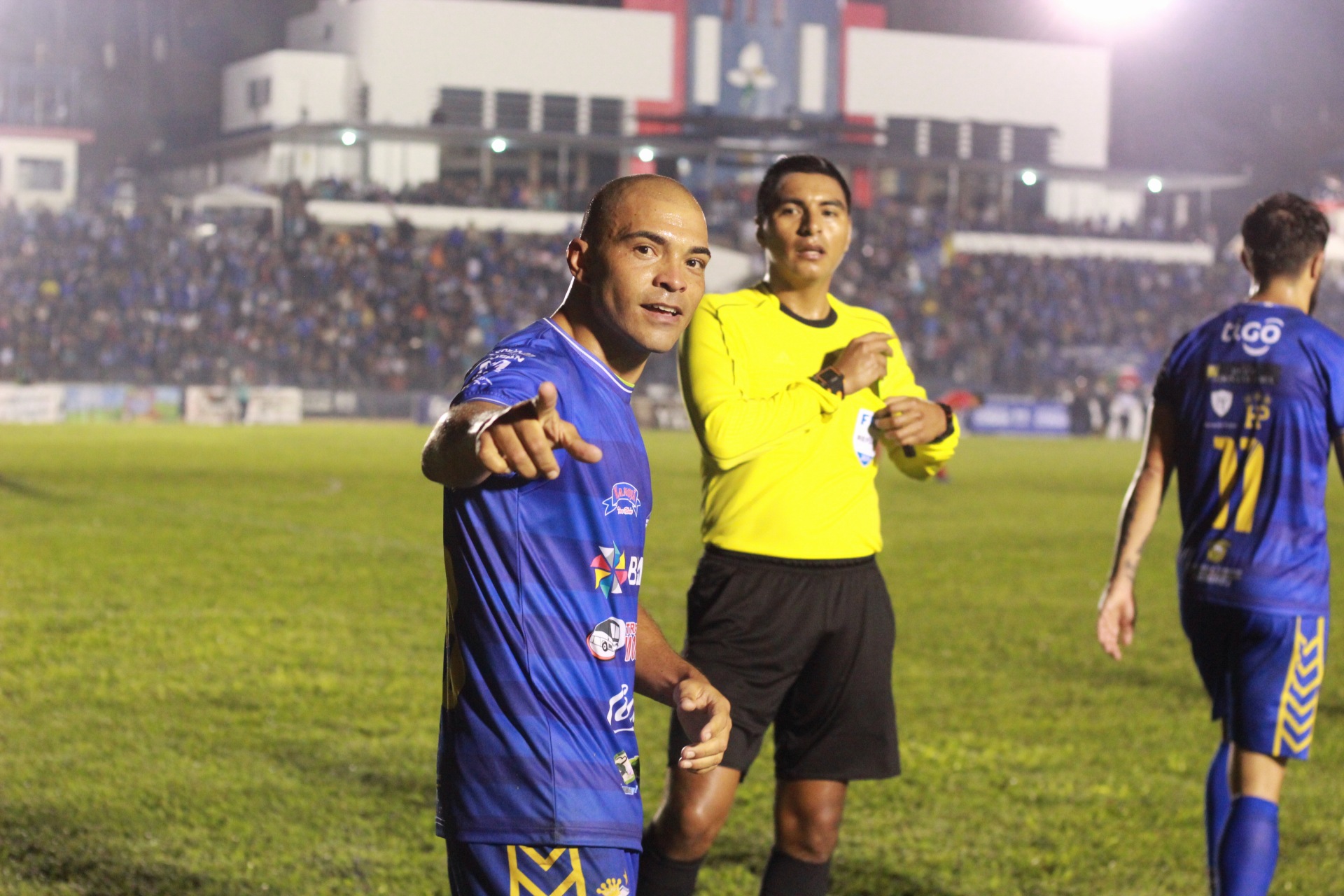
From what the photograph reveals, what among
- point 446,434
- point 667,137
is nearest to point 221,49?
point 667,137

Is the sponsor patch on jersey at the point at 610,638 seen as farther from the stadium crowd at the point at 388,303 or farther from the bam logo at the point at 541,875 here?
the stadium crowd at the point at 388,303

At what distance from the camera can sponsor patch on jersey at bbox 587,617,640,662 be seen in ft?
9.01

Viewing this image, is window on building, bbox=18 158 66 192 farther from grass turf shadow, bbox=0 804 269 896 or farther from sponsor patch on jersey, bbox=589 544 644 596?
sponsor patch on jersey, bbox=589 544 644 596

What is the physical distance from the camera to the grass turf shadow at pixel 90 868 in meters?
5.04

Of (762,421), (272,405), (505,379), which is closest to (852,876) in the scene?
(762,421)

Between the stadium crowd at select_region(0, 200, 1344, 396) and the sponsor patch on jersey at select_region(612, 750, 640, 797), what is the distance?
3330cm

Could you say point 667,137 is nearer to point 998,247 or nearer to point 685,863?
point 998,247

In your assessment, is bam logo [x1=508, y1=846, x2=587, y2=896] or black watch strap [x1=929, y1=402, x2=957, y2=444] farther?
black watch strap [x1=929, y1=402, x2=957, y2=444]

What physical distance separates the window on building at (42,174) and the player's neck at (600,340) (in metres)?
58.8

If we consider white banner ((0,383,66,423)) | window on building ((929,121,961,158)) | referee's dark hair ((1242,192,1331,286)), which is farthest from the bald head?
window on building ((929,121,961,158))

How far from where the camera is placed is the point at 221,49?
194ft

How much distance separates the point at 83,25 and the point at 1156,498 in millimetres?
66796

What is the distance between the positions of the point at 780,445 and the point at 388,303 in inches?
1461

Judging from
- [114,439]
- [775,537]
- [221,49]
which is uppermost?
[221,49]
